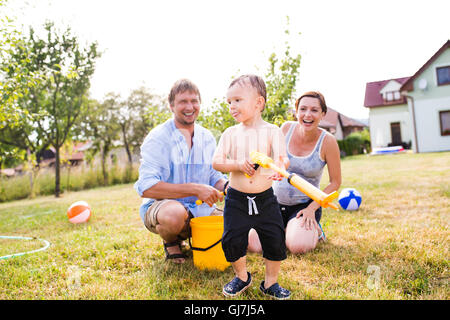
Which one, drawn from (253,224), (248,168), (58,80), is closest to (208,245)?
(253,224)

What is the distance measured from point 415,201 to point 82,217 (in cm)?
498

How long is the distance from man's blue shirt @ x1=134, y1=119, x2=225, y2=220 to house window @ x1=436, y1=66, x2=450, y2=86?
19458 millimetres

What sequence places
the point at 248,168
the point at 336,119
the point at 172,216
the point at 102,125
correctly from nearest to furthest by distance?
the point at 248,168 < the point at 172,216 < the point at 102,125 < the point at 336,119

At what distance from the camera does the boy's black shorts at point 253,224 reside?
2.10 m

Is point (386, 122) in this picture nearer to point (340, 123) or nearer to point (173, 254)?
point (340, 123)

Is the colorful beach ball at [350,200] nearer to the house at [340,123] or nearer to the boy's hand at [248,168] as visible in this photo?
the boy's hand at [248,168]

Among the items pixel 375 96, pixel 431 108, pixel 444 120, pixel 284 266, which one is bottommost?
pixel 284 266

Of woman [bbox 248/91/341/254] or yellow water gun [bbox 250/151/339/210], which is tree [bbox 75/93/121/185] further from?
yellow water gun [bbox 250/151/339/210]

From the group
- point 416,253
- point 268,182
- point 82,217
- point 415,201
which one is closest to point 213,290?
point 268,182

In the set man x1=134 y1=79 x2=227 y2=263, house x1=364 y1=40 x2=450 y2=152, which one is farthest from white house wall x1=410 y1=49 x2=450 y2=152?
man x1=134 y1=79 x2=227 y2=263

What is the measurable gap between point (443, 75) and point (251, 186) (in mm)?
20367

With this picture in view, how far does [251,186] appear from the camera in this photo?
2.10 metres

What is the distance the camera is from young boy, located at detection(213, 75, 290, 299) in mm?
2082
